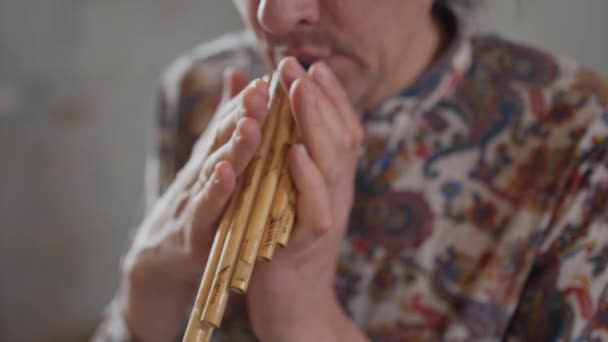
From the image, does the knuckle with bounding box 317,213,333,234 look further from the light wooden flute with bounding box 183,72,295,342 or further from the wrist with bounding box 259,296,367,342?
the wrist with bounding box 259,296,367,342

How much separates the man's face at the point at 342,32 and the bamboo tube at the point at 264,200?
8cm

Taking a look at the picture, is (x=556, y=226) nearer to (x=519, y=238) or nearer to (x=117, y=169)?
(x=519, y=238)

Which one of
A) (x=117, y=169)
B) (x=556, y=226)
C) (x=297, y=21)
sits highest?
(x=297, y=21)

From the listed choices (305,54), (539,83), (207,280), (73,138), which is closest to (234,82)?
(305,54)

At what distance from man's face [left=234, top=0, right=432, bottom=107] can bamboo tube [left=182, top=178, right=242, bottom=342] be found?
0.67ft

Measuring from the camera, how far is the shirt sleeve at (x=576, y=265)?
791mm

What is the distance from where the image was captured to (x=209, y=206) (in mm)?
687

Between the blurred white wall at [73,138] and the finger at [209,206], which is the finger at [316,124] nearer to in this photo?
the finger at [209,206]

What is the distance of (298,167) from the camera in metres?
0.67

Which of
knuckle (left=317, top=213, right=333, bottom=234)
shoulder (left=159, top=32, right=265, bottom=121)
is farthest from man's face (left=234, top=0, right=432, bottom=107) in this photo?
shoulder (left=159, top=32, right=265, bottom=121)

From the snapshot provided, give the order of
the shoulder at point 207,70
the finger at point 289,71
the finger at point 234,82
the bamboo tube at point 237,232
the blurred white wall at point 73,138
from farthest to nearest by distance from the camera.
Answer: the blurred white wall at point 73,138, the shoulder at point 207,70, the finger at point 234,82, the finger at point 289,71, the bamboo tube at point 237,232

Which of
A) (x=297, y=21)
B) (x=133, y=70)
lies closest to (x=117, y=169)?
(x=133, y=70)

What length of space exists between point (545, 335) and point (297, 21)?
0.51m

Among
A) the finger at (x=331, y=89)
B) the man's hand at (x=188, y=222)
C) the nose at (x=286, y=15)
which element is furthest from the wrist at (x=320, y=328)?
the nose at (x=286, y=15)
